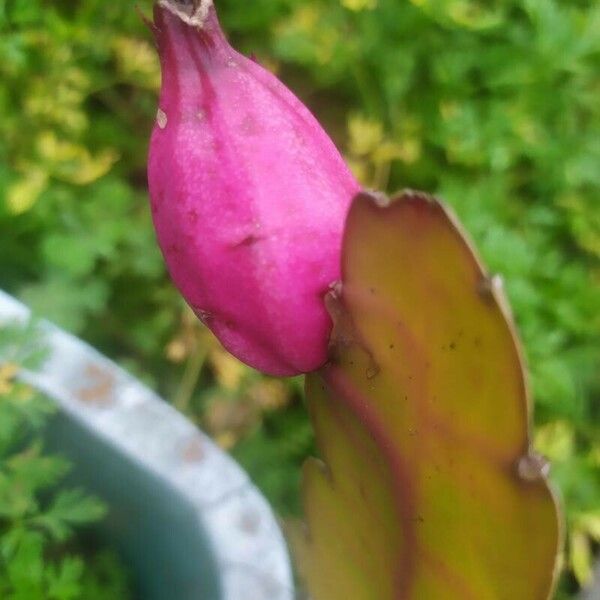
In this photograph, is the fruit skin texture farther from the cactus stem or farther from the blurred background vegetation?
the blurred background vegetation

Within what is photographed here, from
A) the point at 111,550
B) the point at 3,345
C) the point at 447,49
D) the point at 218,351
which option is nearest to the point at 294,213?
the point at 3,345

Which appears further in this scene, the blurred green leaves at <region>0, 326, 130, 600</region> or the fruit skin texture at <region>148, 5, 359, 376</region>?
the blurred green leaves at <region>0, 326, 130, 600</region>

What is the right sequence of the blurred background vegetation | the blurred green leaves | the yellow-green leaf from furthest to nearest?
1. the blurred background vegetation
2. the blurred green leaves
3. the yellow-green leaf

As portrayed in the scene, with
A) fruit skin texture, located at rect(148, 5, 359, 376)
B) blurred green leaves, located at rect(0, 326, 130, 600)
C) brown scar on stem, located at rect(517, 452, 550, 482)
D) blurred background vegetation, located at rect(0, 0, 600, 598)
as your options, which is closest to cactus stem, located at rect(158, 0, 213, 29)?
fruit skin texture, located at rect(148, 5, 359, 376)

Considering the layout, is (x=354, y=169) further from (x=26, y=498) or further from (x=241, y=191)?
(x=241, y=191)

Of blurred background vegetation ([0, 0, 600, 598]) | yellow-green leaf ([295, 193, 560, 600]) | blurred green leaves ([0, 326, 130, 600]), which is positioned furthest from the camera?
blurred background vegetation ([0, 0, 600, 598])

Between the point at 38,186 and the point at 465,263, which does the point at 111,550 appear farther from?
the point at 465,263

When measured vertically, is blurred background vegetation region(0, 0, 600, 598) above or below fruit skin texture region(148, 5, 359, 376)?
below
